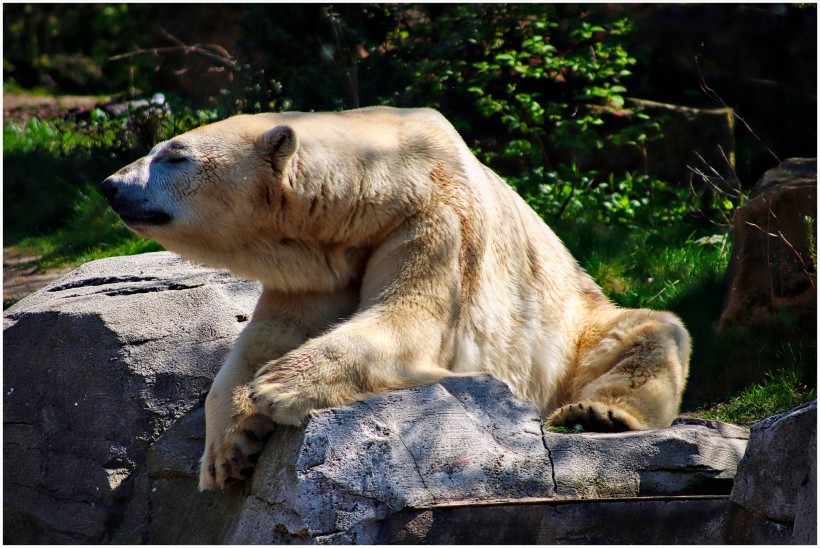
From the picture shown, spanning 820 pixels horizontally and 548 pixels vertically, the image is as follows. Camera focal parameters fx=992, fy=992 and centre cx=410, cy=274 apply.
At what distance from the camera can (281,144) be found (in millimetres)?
4148

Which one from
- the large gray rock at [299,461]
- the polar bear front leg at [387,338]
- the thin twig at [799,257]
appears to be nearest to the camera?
the large gray rock at [299,461]

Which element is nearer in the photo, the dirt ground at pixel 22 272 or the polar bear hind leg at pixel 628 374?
the polar bear hind leg at pixel 628 374

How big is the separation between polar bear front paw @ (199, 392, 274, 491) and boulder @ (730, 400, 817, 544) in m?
1.72

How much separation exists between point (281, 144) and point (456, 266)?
2.93 feet

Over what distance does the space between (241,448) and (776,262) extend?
386cm

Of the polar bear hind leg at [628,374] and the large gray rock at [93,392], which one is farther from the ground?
the polar bear hind leg at [628,374]

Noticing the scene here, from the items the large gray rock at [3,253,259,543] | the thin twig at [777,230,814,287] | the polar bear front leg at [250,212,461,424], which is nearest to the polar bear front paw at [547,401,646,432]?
the polar bear front leg at [250,212,461,424]

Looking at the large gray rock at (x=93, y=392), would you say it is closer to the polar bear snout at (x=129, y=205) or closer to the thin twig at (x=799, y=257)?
the polar bear snout at (x=129, y=205)

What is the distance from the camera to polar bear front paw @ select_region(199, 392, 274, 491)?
377 cm

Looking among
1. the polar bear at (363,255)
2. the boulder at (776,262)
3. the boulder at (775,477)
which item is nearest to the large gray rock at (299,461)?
the boulder at (775,477)

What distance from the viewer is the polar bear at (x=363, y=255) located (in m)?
3.97

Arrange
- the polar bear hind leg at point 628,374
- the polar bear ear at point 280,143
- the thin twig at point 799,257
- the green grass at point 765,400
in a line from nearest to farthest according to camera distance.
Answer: the polar bear ear at point 280,143, the polar bear hind leg at point 628,374, the green grass at point 765,400, the thin twig at point 799,257

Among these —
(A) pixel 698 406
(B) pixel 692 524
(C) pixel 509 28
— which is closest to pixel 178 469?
(B) pixel 692 524

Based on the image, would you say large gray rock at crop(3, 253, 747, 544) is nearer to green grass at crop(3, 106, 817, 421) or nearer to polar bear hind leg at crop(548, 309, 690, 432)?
polar bear hind leg at crop(548, 309, 690, 432)
